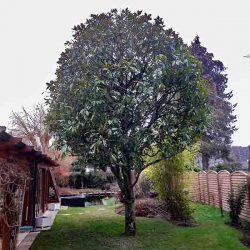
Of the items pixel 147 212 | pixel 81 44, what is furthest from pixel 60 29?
pixel 147 212

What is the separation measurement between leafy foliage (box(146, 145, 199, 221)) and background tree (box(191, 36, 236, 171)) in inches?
571

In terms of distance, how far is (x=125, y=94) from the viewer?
8.44 meters

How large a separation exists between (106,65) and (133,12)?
188 cm

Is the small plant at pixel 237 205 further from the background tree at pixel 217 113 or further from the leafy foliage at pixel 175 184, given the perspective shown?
the background tree at pixel 217 113

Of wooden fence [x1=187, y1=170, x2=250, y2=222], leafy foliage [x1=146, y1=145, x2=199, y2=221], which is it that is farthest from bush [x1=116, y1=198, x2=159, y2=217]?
wooden fence [x1=187, y1=170, x2=250, y2=222]

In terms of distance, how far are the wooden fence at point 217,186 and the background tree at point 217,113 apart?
385 inches

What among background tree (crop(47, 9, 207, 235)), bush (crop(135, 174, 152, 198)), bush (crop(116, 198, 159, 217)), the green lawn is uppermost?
background tree (crop(47, 9, 207, 235))

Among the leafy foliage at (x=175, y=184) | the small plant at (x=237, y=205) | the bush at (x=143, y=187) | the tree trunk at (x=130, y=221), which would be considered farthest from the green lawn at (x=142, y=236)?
the bush at (x=143, y=187)

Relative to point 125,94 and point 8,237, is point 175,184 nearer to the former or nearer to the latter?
point 125,94

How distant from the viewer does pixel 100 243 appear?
25.9 feet

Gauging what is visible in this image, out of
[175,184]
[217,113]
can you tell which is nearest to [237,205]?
[175,184]

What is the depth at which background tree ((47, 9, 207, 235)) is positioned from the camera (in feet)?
26.2

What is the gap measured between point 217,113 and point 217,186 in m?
14.4

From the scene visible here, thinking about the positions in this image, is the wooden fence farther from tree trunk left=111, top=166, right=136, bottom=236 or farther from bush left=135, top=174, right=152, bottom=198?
tree trunk left=111, top=166, right=136, bottom=236
